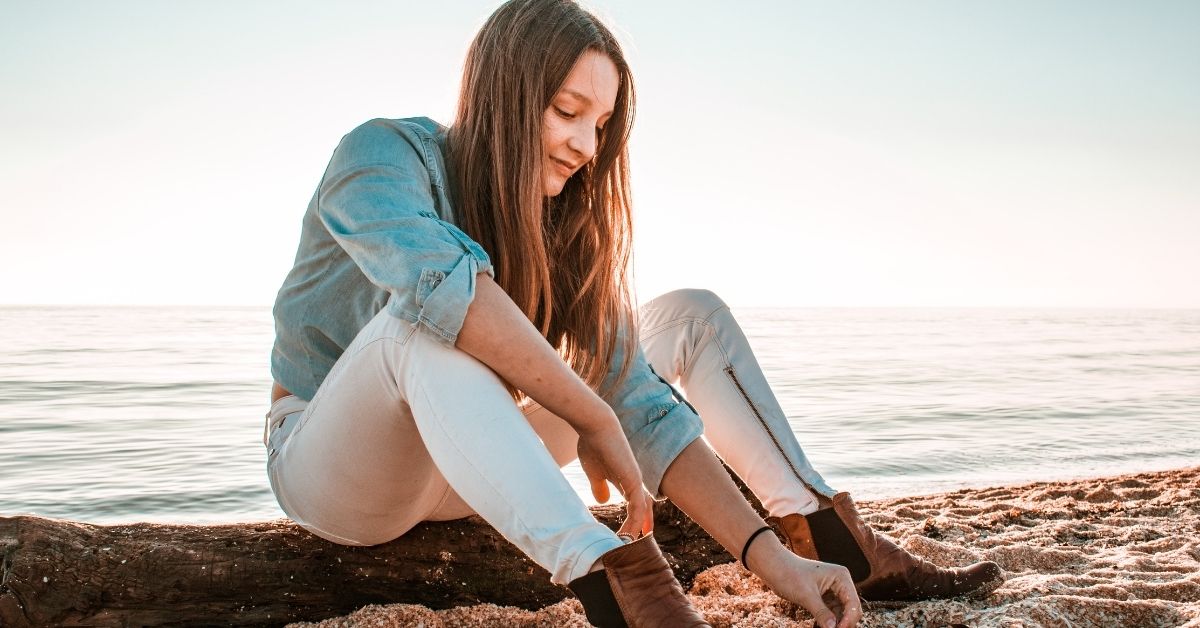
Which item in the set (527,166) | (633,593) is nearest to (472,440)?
(633,593)

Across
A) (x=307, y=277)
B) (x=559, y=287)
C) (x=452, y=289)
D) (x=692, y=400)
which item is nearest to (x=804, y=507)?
(x=692, y=400)

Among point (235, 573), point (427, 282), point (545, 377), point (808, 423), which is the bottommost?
point (808, 423)

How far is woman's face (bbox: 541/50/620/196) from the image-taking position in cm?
182

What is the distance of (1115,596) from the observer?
2184 millimetres

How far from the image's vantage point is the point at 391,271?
4.91 feet

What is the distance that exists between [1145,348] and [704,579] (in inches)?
715

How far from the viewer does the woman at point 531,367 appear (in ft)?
4.72

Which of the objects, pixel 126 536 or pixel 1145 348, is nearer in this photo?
pixel 126 536

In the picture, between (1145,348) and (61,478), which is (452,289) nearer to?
(61,478)

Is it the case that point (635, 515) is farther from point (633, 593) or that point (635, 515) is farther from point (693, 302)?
point (693, 302)

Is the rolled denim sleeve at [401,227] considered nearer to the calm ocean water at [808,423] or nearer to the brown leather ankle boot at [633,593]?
the brown leather ankle boot at [633,593]

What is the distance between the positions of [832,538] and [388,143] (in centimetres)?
132

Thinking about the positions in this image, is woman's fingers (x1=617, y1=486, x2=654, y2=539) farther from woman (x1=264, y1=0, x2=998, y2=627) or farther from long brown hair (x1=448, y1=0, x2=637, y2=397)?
long brown hair (x1=448, y1=0, x2=637, y2=397)

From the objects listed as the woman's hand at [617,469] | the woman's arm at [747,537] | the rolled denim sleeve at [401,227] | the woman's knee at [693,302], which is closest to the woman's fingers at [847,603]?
the woman's arm at [747,537]
